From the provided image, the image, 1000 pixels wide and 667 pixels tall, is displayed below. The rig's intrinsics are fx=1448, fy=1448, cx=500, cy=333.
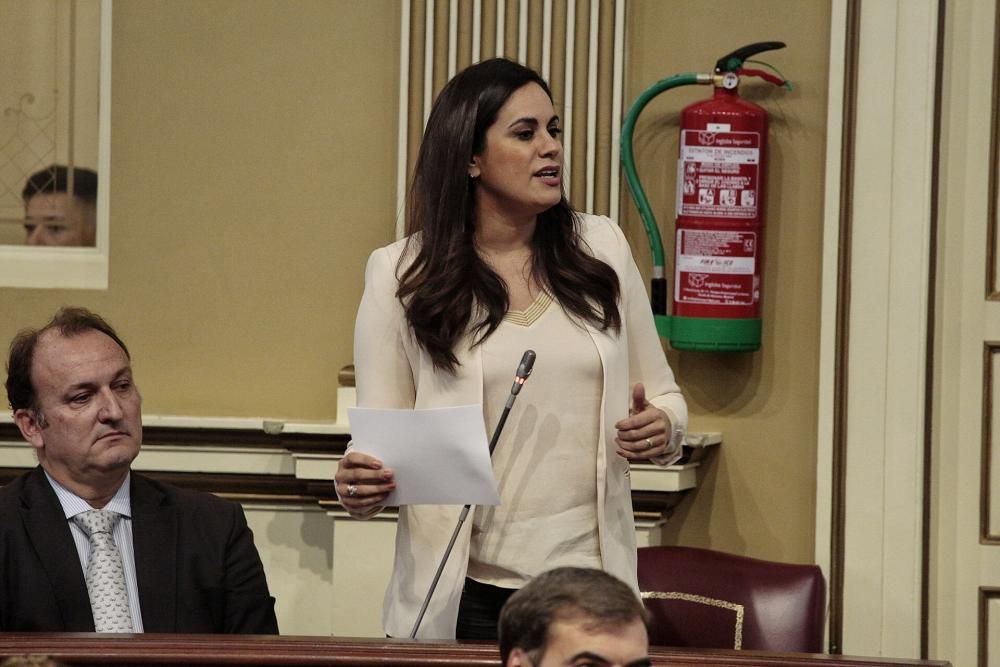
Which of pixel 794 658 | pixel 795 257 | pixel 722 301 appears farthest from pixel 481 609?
pixel 795 257

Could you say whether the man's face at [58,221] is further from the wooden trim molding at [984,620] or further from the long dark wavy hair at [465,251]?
the wooden trim molding at [984,620]

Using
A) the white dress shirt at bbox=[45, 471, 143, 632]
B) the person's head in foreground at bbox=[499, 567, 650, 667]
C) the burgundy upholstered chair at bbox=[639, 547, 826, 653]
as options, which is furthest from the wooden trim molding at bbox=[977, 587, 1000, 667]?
the person's head in foreground at bbox=[499, 567, 650, 667]

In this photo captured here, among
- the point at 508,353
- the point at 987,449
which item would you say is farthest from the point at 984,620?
the point at 508,353

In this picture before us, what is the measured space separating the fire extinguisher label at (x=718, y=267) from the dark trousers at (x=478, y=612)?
1.72 m

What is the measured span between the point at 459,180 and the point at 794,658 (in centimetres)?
105

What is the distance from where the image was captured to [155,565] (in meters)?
2.71

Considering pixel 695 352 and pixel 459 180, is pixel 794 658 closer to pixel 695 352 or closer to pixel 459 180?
pixel 459 180

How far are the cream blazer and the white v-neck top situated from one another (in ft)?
0.08

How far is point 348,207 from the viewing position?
435 cm

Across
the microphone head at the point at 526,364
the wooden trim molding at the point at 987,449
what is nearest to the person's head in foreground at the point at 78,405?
the microphone head at the point at 526,364

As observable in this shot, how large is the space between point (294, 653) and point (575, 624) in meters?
0.64

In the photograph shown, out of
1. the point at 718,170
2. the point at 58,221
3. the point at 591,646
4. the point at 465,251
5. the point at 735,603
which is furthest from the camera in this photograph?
the point at 58,221

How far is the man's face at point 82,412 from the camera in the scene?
8.95 feet

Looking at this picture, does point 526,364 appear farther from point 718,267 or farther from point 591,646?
point 718,267
